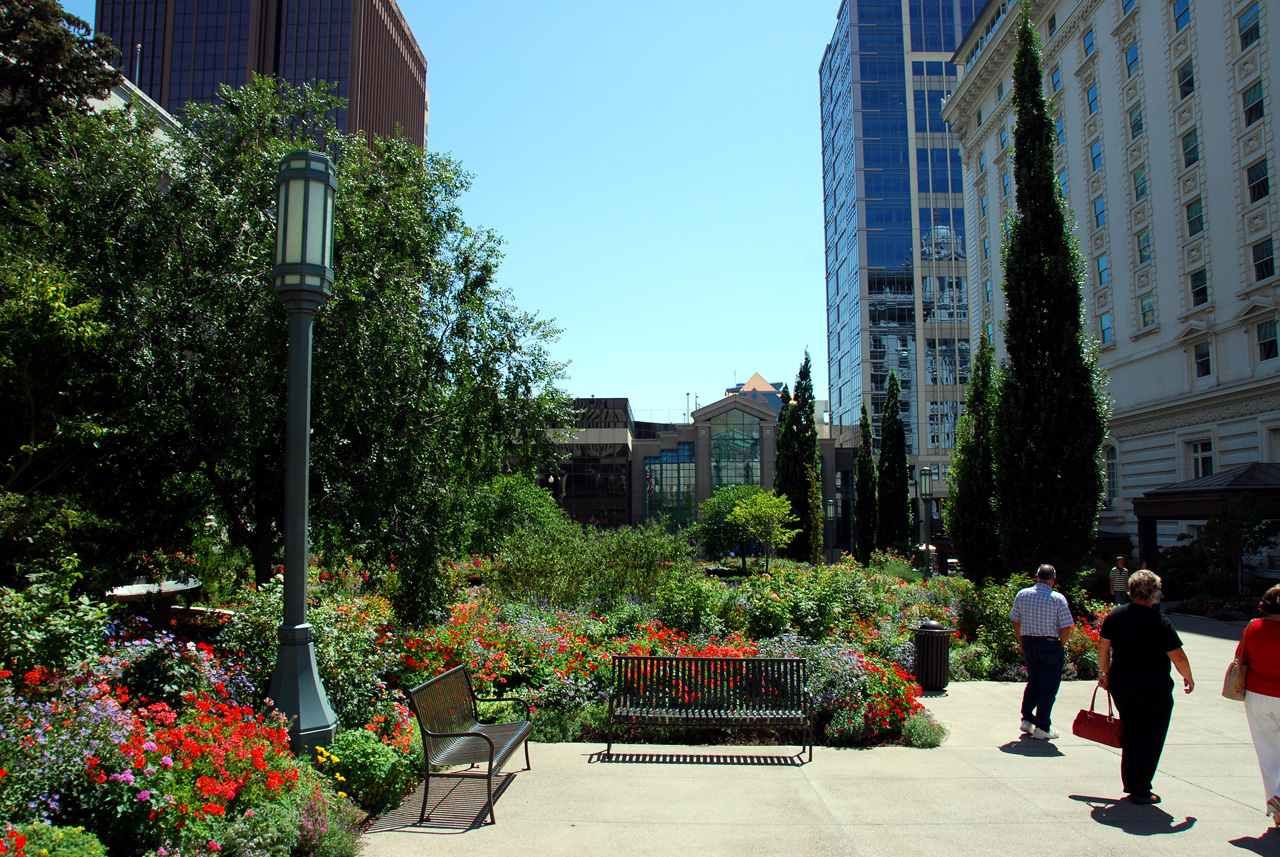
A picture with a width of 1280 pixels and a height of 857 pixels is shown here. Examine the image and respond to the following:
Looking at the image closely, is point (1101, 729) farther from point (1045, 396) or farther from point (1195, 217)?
point (1195, 217)

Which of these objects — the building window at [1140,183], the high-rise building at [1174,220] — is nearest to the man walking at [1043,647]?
the high-rise building at [1174,220]

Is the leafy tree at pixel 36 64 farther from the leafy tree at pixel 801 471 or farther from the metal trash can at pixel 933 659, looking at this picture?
the leafy tree at pixel 801 471

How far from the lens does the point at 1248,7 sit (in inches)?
1011

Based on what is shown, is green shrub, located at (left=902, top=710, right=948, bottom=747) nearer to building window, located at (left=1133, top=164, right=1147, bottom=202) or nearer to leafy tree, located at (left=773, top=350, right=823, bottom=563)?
leafy tree, located at (left=773, top=350, right=823, bottom=563)

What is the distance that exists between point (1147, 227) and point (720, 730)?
1293 inches

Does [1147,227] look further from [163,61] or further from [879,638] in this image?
[163,61]

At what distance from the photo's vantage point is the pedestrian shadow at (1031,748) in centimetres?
706

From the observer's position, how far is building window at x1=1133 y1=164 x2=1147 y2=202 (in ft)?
104

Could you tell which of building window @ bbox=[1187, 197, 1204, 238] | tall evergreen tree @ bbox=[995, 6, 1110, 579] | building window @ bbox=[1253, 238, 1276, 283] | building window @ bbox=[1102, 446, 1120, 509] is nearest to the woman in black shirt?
tall evergreen tree @ bbox=[995, 6, 1110, 579]

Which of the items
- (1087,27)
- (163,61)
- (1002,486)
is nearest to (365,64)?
(163,61)

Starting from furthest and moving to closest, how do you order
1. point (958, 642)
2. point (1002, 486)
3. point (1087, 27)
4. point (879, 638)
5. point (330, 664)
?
point (1087, 27)
point (1002, 486)
point (958, 642)
point (879, 638)
point (330, 664)

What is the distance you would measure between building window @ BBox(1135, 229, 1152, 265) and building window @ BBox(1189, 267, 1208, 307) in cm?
274

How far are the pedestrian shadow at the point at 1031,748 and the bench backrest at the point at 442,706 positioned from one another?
494cm

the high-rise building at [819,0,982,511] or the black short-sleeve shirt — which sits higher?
the high-rise building at [819,0,982,511]
